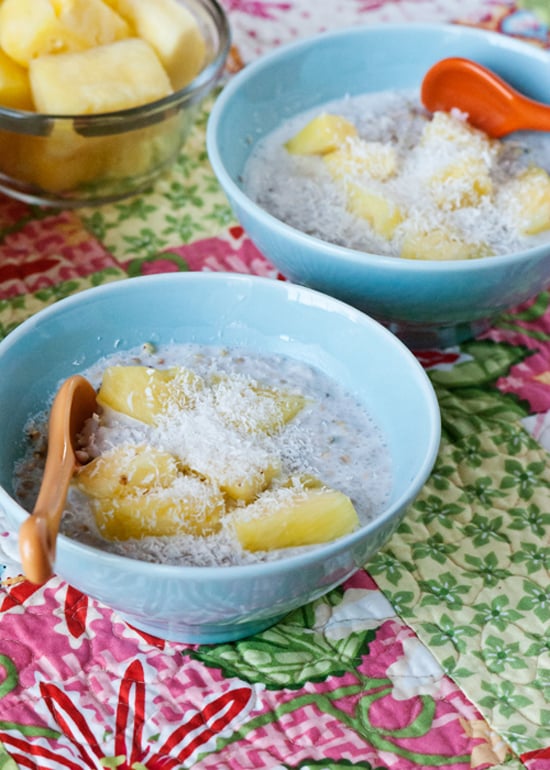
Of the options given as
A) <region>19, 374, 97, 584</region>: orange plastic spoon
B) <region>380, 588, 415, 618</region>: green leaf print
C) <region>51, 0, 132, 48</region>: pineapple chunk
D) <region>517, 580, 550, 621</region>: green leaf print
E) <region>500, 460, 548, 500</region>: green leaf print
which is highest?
<region>51, 0, 132, 48</region>: pineapple chunk

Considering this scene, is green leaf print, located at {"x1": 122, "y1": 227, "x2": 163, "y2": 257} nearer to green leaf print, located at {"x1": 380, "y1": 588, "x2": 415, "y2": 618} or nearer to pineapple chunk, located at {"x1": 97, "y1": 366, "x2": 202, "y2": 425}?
pineapple chunk, located at {"x1": 97, "y1": 366, "x2": 202, "y2": 425}

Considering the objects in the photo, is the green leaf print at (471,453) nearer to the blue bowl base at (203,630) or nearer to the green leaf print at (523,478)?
the green leaf print at (523,478)

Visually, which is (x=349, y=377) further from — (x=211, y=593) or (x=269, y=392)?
(x=211, y=593)

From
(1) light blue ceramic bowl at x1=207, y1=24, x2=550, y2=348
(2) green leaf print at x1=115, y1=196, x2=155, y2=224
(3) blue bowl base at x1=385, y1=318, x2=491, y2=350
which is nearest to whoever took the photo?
(1) light blue ceramic bowl at x1=207, y1=24, x2=550, y2=348

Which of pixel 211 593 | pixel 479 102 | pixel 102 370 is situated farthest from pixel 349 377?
pixel 479 102

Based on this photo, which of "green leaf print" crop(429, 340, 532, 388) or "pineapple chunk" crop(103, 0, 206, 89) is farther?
"pineapple chunk" crop(103, 0, 206, 89)

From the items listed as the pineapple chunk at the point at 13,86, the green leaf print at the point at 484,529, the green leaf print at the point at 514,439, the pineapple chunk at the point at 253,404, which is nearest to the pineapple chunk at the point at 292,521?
the pineapple chunk at the point at 253,404

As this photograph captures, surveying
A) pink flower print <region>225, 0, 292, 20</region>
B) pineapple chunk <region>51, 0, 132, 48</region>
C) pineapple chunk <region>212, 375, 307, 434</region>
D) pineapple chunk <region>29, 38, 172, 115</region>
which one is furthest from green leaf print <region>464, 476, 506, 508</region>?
pink flower print <region>225, 0, 292, 20</region>

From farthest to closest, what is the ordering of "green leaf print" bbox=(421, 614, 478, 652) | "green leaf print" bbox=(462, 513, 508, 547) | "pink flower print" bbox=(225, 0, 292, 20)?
"pink flower print" bbox=(225, 0, 292, 20) → "green leaf print" bbox=(462, 513, 508, 547) → "green leaf print" bbox=(421, 614, 478, 652)
